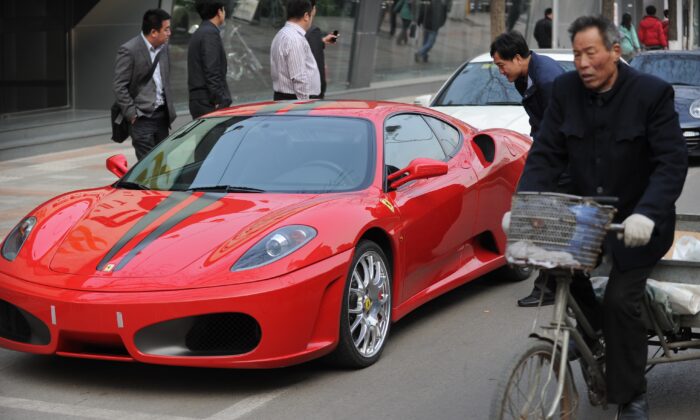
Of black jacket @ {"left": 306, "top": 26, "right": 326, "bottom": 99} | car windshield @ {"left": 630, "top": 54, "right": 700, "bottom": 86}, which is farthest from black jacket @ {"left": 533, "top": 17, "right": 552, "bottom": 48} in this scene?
black jacket @ {"left": 306, "top": 26, "right": 326, "bottom": 99}

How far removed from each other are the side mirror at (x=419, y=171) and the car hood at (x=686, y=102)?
901cm

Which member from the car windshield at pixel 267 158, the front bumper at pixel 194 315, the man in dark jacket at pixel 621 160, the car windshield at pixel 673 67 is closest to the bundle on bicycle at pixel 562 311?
the man in dark jacket at pixel 621 160

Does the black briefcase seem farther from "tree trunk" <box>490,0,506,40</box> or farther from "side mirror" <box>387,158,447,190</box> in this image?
"tree trunk" <box>490,0,506,40</box>

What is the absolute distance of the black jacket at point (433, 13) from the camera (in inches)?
1059

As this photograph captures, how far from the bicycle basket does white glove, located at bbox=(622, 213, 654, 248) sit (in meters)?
0.09

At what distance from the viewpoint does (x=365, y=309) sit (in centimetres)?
616

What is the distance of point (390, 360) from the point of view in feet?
20.9

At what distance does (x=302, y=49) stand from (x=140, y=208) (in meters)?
5.36

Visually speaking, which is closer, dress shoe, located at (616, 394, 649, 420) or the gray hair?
the gray hair

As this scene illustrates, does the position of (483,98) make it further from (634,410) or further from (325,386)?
(634,410)

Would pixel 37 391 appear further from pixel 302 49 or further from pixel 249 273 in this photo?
pixel 302 49

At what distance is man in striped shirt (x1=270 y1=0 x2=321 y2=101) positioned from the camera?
11.5 m

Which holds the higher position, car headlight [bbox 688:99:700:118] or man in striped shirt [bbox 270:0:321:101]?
man in striped shirt [bbox 270:0:321:101]

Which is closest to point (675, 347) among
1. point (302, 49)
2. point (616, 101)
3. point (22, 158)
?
point (616, 101)
